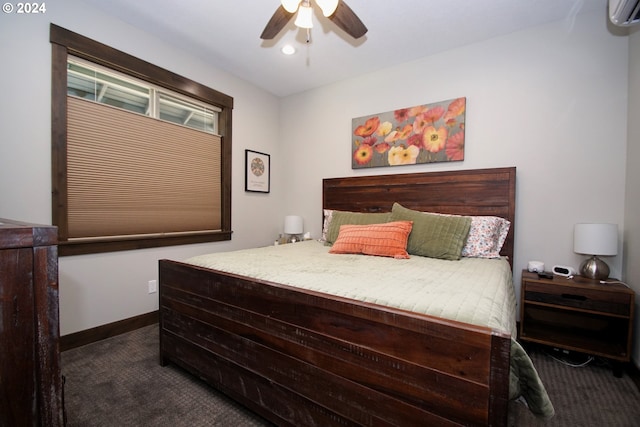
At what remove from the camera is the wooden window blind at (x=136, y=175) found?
2.09m

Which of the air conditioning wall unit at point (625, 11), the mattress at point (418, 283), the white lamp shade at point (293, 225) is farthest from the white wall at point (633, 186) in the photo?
the white lamp shade at point (293, 225)

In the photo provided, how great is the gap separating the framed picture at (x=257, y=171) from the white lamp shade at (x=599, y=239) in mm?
3200

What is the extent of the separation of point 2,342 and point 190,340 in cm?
116

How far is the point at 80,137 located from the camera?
2.08 m

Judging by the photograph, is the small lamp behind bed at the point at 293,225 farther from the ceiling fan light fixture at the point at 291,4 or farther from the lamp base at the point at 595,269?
the lamp base at the point at 595,269

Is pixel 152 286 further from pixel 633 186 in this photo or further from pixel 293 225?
pixel 633 186

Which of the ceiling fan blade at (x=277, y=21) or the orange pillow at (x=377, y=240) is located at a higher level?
the ceiling fan blade at (x=277, y=21)

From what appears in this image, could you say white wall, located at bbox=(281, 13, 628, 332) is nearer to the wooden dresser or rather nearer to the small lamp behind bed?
the small lamp behind bed

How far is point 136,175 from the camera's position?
7.91 feet

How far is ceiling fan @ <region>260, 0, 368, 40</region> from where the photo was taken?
→ 160cm

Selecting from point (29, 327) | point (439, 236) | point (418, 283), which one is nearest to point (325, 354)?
point (418, 283)

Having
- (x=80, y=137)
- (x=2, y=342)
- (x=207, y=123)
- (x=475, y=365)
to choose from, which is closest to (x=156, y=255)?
(x=80, y=137)

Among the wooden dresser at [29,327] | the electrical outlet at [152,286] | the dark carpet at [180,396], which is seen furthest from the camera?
the electrical outlet at [152,286]

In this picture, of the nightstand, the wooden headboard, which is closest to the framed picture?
the wooden headboard
